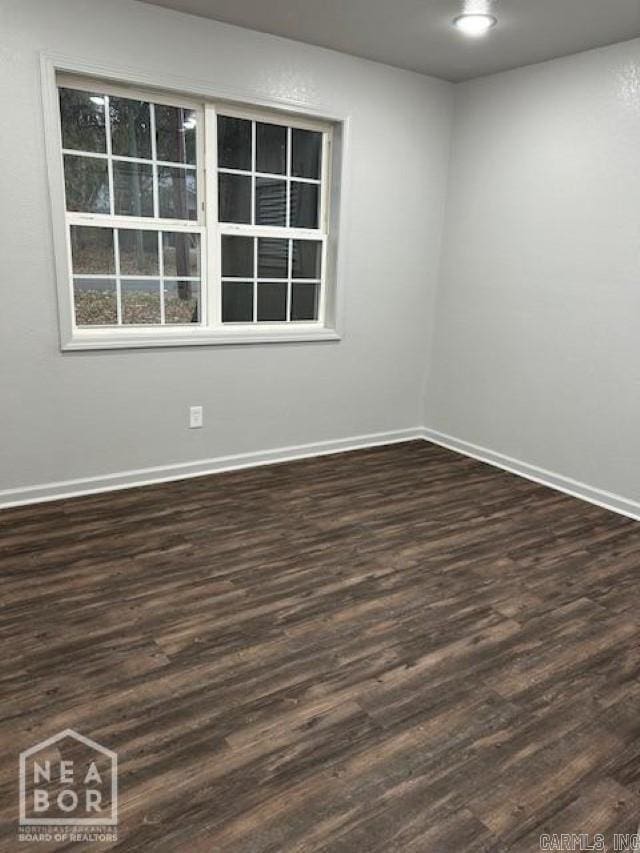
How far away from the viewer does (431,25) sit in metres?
3.18

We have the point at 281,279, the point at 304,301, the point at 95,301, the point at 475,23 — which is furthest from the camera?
the point at 304,301

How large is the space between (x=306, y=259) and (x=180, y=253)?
888 millimetres

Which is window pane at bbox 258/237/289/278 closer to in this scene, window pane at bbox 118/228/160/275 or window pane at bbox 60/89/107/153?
window pane at bbox 118/228/160/275

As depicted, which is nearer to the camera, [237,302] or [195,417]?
[195,417]

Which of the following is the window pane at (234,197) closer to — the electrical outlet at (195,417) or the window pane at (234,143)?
the window pane at (234,143)

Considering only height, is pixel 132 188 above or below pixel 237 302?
above

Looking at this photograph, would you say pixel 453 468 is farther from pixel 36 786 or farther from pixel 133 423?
pixel 36 786

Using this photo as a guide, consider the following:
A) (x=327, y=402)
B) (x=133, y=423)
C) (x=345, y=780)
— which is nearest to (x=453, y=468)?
(x=327, y=402)

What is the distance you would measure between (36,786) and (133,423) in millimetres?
2207

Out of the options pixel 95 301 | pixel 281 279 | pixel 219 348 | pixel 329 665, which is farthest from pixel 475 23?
pixel 329 665

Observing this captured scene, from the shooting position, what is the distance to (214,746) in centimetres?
182

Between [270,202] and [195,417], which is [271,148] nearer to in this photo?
[270,202]

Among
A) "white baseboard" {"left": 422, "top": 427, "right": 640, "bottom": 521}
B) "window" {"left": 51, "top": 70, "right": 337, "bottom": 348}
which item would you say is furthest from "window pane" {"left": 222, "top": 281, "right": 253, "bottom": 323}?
"white baseboard" {"left": 422, "top": 427, "right": 640, "bottom": 521}

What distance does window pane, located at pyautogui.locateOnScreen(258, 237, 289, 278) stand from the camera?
12.9 feet
